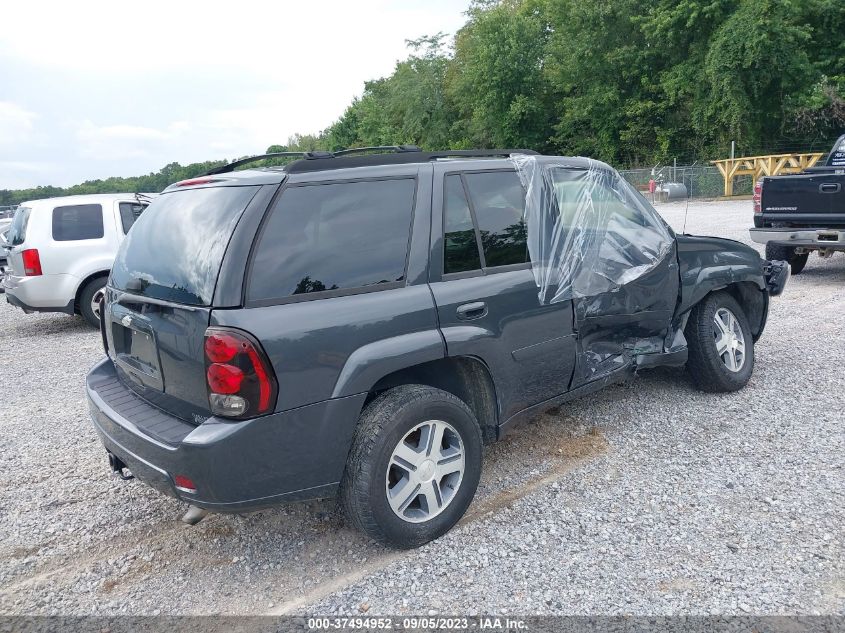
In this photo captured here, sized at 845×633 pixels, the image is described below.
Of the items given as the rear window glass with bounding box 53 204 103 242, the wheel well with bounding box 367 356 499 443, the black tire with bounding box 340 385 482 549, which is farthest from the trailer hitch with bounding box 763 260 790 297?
the rear window glass with bounding box 53 204 103 242

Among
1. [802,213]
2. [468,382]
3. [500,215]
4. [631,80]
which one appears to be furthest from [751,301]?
[631,80]

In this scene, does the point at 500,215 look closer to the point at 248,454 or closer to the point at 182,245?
the point at 182,245

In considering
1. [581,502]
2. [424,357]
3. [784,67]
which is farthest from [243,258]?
[784,67]

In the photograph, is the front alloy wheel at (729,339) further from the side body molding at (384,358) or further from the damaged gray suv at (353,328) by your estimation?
the side body molding at (384,358)

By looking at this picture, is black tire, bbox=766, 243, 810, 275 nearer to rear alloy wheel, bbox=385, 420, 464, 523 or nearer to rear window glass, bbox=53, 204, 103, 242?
rear alloy wheel, bbox=385, 420, 464, 523

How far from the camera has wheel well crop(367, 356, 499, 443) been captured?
132 inches

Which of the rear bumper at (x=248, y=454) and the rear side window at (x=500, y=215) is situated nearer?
the rear bumper at (x=248, y=454)

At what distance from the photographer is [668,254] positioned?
4.45m

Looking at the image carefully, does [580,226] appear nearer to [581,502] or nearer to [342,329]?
[581,502]

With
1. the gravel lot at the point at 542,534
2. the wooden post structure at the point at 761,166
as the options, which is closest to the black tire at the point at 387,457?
the gravel lot at the point at 542,534

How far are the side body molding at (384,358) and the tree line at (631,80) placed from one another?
16.6 meters

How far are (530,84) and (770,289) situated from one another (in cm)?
4199

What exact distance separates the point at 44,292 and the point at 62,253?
0.53 meters

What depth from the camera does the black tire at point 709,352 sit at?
469 cm
